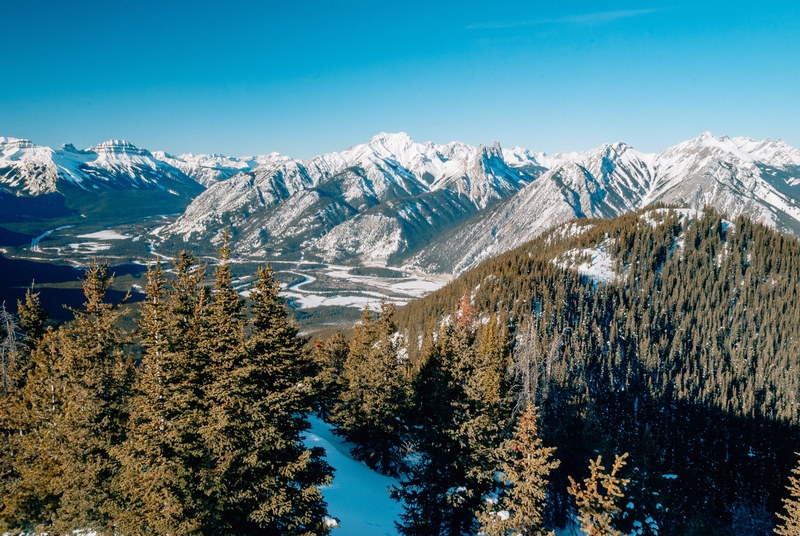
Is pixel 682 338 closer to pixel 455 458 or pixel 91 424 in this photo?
pixel 455 458

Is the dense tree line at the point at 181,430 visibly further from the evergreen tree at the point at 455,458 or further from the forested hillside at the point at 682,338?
the forested hillside at the point at 682,338

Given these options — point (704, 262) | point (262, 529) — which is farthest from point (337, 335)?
point (704, 262)

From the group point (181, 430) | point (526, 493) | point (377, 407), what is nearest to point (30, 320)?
point (181, 430)

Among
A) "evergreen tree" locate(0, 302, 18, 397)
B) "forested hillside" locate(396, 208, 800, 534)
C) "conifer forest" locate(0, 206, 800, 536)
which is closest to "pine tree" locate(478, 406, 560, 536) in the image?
"conifer forest" locate(0, 206, 800, 536)

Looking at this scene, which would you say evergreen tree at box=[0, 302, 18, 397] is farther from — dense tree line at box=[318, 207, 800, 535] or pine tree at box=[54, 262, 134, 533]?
dense tree line at box=[318, 207, 800, 535]

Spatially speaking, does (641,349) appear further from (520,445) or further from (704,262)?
(520,445)
